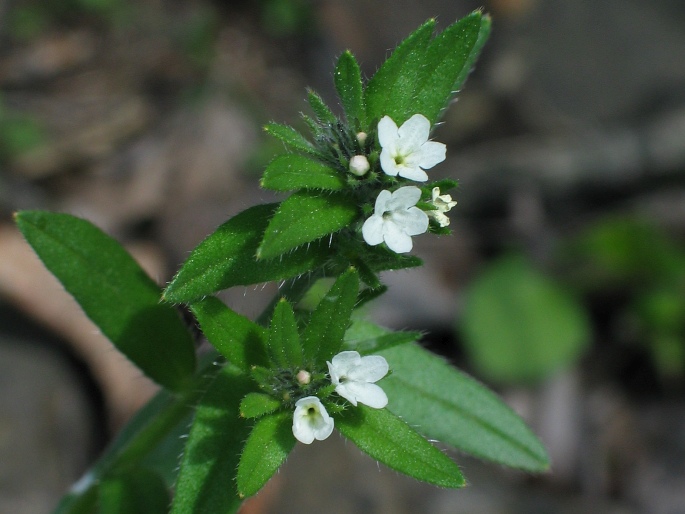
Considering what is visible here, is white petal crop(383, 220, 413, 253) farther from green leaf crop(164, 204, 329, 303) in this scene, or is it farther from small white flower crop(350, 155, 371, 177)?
green leaf crop(164, 204, 329, 303)

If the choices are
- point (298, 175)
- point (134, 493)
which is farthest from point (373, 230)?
point (134, 493)

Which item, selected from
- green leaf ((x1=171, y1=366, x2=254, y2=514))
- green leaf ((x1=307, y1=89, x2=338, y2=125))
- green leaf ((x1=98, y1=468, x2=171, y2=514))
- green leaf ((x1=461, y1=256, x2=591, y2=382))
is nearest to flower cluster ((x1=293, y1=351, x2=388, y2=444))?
green leaf ((x1=171, y1=366, x2=254, y2=514))

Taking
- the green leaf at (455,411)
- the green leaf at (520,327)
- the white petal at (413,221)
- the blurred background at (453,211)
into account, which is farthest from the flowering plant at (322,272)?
the green leaf at (520,327)

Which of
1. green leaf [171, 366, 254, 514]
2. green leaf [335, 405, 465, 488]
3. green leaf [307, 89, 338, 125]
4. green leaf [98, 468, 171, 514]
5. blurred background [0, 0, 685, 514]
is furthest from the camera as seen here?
blurred background [0, 0, 685, 514]

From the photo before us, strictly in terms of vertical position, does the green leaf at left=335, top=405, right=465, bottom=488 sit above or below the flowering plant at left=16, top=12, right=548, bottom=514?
below

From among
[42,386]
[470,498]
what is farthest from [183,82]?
[470,498]

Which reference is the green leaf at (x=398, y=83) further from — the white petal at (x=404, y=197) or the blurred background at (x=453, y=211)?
the blurred background at (x=453, y=211)

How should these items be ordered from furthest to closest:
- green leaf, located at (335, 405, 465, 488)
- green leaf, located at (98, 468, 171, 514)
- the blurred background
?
the blurred background → green leaf, located at (98, 468, 171, 514) → green leaf, located at (335, 405, 465, 488)

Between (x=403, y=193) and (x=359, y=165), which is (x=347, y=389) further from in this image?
(x=359, y=165)
